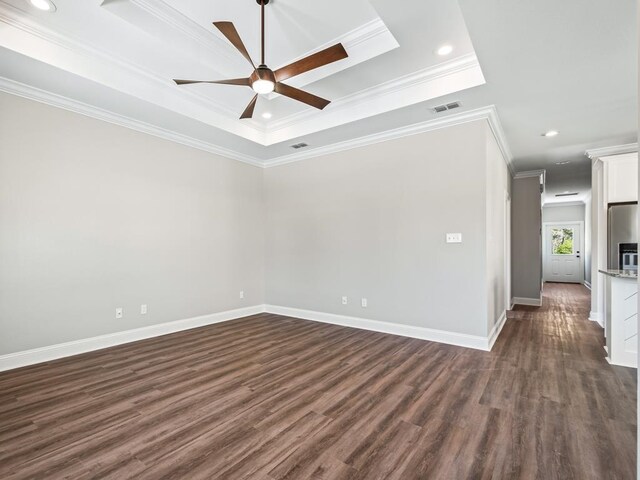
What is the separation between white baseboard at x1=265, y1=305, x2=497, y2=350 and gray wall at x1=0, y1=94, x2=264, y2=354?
111cm

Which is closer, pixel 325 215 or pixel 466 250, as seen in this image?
pixel 466 250

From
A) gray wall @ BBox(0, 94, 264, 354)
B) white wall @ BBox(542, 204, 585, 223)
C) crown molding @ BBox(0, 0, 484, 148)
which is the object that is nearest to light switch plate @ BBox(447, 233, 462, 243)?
crown molding @ BBox(0, 0, 484, 148)

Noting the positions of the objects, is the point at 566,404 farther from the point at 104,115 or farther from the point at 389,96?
the point at 104,115

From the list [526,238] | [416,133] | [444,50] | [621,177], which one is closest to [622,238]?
[621,177]

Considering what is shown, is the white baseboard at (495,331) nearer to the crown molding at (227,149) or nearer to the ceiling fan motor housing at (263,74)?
the crown molding at (227,149)

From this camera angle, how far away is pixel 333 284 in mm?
5102

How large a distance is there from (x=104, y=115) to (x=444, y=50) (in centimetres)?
400

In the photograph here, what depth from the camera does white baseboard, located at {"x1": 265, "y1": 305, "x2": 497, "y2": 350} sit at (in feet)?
12.5

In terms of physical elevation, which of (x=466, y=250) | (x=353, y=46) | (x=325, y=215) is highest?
(x=353, y=46)

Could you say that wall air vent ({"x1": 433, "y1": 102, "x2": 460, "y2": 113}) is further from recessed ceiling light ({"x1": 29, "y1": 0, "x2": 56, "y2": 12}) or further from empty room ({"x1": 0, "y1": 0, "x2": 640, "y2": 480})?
recessed ceiling light ({"x1": 29, "y1": 0, "x2": 56, "y2": 12})

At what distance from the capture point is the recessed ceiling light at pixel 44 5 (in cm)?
251

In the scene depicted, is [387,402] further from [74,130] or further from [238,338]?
[74,130]

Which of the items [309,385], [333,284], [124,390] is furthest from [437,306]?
[124,390]

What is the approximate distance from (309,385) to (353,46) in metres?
3.31
